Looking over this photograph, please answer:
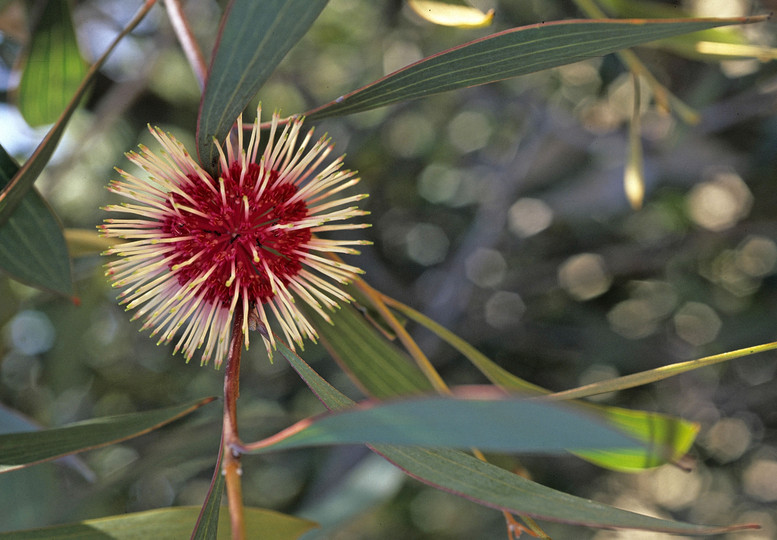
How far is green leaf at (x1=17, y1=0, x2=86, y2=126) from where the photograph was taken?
106cm

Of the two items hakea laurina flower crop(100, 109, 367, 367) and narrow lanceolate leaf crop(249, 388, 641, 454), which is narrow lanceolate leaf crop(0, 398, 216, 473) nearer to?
hakea laurina flower crop(100, 109, 367, 367)

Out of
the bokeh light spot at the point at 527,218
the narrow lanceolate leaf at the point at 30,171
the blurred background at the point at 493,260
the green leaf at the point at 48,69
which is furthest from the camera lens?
the bokeh light spot at the point at 527,218

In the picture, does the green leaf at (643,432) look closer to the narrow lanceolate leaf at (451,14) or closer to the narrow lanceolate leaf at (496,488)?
the narrow lanceolate leaf at (496,488)

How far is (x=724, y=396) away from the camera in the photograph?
73.7 inches

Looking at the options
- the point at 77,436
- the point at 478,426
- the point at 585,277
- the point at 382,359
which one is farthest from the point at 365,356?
the point at 585,277

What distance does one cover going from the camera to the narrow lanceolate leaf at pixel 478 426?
0.28 m

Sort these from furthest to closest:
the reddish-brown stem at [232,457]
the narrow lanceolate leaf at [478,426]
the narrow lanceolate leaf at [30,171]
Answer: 1. the narrow lanceolate leaf at [30,171]
2. the reddish-brown stem at [232,457]
3. the narrow lanceolate leaf at [478,426]

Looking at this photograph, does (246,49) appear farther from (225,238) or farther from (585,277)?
(585,277)

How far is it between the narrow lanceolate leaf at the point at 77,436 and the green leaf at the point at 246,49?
32 cm

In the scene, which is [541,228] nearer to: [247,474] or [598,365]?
[598,365]

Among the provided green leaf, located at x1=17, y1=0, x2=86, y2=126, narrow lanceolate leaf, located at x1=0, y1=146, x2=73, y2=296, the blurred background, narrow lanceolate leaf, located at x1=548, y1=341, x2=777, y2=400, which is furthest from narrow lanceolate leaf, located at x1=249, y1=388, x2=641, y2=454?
the blurred background

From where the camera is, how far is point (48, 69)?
1081 millimetres

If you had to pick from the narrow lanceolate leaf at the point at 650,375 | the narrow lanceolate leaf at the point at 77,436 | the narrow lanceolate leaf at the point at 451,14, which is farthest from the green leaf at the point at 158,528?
the narrow lanceolate leaf at the point at 451,14

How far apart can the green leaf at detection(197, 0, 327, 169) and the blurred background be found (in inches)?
40.1
